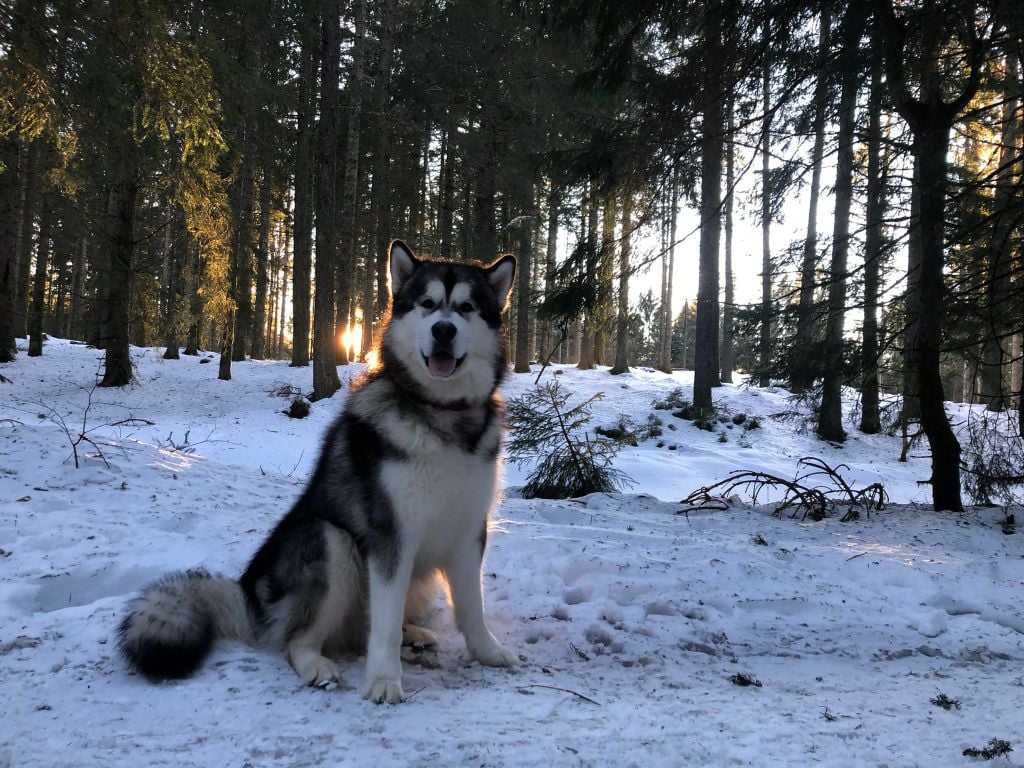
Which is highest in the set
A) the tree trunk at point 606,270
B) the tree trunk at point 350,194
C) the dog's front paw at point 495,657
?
the tree trunk at point 350,194

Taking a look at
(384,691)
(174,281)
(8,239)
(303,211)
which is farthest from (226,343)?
(384,691)

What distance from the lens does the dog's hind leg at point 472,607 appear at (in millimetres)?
2900

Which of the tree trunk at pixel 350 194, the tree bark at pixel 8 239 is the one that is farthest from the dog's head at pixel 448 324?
the tree bark at pixel 8 239

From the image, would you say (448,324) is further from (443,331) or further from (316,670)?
(316,670)

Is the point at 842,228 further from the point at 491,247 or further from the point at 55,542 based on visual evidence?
the point at 55,542

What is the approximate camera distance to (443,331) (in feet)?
9.18

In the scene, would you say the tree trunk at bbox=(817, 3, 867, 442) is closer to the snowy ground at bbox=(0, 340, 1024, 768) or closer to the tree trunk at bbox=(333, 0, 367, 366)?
the snowy ground at bbox=(0, 340, 1024, 768)

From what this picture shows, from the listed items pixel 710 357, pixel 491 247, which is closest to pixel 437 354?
pixel 491 247

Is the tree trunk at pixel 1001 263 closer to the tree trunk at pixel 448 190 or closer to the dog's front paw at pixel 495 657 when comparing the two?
the dog's front paw at pixel 495 657

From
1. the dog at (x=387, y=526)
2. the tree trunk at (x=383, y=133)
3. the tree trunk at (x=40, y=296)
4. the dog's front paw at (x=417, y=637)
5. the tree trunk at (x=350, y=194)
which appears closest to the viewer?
the dog at (x=387, y=526)

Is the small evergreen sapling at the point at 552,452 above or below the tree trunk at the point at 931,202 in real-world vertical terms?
below

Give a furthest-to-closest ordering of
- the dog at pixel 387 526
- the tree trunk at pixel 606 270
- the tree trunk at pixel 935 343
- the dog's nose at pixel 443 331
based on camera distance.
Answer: the tree trunk at pixel 606 270
the tree trunk at pixel 935 343
the dog's nose at pixel 443 331
the dog at pixel 387 526

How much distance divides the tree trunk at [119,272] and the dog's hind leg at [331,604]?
1421 centimetres

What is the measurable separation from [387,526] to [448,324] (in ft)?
3.15
